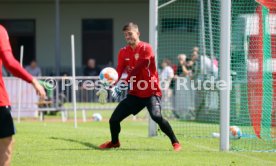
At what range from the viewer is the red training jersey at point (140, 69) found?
1217cm

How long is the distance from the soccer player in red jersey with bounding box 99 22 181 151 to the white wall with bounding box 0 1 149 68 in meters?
20.5

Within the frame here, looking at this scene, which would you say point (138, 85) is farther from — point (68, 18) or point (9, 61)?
point (68, 18)

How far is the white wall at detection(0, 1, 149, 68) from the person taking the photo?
32.9m

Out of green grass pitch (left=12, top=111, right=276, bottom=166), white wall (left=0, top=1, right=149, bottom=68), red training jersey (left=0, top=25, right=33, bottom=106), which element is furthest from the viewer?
white wall (left=0, top=1, right=149, bottom=68)

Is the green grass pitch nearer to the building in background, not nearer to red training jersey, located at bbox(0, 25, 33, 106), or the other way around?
red training jersey, located at bbox(0, 25, 33, 106)

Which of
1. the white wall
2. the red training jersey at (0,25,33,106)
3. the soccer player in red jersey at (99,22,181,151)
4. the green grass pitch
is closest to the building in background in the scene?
the white wall

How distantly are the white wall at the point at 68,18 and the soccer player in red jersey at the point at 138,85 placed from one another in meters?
20.5

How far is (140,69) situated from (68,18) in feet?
70.1

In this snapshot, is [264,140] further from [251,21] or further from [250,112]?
[251,21]

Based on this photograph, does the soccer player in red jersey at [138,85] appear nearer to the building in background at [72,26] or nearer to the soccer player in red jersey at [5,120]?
the soccer player in red jersey at [5,120]

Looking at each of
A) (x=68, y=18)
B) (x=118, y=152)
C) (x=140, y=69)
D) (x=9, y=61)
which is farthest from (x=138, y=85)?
(x=68, y=18)

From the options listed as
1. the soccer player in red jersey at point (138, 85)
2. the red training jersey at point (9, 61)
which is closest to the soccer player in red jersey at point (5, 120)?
the red training jersey at point (9, 61)

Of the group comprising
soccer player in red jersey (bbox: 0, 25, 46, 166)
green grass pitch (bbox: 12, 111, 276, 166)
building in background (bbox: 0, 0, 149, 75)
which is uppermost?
building in background (bbox: 0, 0, 149, 75)

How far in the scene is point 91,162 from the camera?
34.1ft
